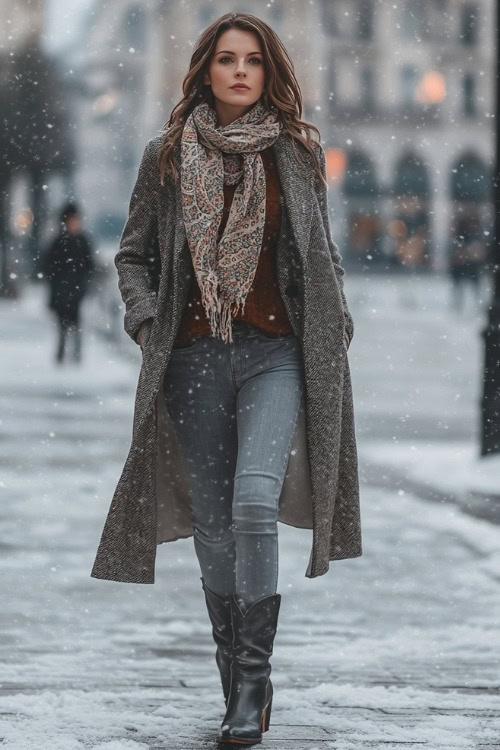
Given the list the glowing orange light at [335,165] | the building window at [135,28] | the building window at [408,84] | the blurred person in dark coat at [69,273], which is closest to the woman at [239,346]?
the blurred person in dark coat at [69,273]

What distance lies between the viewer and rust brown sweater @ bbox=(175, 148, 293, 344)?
4066 mm

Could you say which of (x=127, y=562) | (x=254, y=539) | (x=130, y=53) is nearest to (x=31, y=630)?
(x=127, y=562)

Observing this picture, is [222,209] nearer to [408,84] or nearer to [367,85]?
[367,85]

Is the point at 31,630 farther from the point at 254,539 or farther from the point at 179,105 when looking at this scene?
the point at 179,105

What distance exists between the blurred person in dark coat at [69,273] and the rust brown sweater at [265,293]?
1524 centimetres

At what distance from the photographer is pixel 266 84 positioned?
4.16 m

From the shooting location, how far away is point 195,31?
76.7 meters

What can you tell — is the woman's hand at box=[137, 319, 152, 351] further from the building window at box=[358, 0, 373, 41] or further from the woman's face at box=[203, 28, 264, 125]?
the building window at box=[358, 0, 373, 41]

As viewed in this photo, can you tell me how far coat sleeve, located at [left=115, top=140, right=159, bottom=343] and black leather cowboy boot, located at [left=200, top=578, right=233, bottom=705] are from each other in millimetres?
785

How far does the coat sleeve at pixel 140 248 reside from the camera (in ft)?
13.8

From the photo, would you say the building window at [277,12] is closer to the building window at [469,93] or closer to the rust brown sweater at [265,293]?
the building window at [469,93]

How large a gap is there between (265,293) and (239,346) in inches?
6.4

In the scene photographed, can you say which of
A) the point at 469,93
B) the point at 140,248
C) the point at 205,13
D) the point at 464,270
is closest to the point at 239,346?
the point at 140,248

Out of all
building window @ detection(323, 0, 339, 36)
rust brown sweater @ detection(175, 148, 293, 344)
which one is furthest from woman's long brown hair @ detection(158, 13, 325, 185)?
building window @ detection(323, 0, 339, 36)
